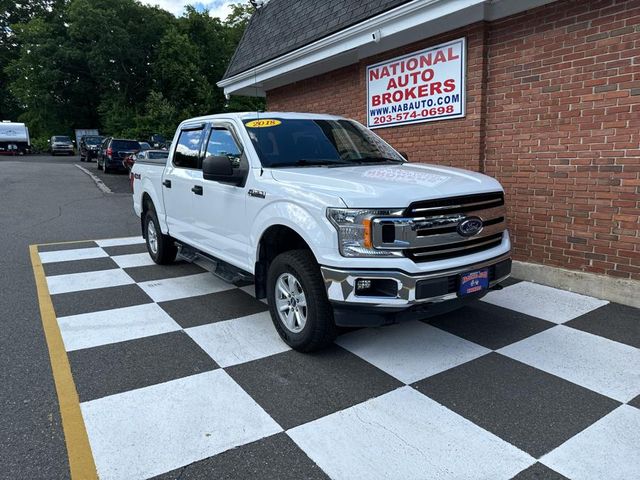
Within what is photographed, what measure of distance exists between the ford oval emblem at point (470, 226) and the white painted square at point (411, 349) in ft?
3.30

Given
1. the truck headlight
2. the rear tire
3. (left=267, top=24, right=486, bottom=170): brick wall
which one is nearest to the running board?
the rear tire

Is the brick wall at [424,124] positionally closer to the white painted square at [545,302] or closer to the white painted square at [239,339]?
the white painted square at [545,302]

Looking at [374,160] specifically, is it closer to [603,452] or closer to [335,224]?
[335,224]

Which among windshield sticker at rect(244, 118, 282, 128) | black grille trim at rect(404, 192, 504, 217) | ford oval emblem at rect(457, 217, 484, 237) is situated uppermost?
windshield sticker at rect(244, 118, 282, 128)

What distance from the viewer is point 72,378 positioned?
11.6ft

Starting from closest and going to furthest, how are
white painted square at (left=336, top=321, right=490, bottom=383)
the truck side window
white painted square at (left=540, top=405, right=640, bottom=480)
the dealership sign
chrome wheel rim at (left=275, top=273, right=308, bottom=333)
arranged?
white painted square at (left=540, top=405, right=640, bottom=480)
white painted square at (left=336, top=321, right=490, bottom=383)
chrome wheel rim at (left=275, top=273, right=308, bottom=333)
the truck side window
the dealership sign

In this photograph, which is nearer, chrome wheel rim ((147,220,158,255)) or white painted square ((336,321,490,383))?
white painted square ((336,321,490,383))

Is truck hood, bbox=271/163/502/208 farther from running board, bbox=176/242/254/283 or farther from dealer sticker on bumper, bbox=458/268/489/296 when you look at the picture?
running board, bbox=176/242/254/283

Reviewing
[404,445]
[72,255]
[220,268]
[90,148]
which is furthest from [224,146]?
[90,148]

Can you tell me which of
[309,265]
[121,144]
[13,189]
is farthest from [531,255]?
[121,144]

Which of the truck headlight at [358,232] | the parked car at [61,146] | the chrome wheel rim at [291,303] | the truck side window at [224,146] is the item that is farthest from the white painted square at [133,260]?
the parked car at [61,146]

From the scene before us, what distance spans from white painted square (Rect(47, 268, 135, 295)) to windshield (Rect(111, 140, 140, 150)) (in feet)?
63.0

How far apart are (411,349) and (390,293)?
2.96ft

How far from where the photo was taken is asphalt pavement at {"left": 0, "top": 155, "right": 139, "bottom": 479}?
8.80 feet
